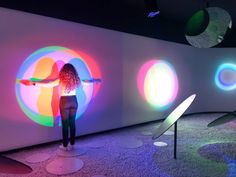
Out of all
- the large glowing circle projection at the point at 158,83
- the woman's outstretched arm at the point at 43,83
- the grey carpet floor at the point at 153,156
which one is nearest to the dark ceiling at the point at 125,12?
the large glowing circle projection at the point at 158,83

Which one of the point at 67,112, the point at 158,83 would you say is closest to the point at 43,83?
the point at 67,112

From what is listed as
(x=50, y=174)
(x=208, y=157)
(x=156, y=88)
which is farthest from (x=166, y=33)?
(x=50, y=174)

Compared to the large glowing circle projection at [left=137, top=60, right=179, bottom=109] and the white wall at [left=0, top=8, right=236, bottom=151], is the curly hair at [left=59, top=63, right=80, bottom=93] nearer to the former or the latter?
the white wall at [left=0, top=8, right=236, bottom=151]

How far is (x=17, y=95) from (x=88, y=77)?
1.26 metres

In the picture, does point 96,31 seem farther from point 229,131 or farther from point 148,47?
point 229,131

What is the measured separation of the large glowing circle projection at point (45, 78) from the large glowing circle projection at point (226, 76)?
4437 millimetres

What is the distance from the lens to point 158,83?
5.54m

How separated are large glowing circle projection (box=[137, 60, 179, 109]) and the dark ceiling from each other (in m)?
0.71

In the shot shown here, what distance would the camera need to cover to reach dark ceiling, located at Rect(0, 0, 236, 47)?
3.60m

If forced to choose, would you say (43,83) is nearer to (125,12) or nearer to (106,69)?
(106,69)

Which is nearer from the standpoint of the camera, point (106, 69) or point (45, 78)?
point (45, 78)

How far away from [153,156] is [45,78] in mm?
2003

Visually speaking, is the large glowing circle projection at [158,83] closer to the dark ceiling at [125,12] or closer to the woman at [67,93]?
the dark ceiling at [125,12]

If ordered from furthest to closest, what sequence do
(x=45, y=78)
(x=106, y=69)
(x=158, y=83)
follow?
(x=158, y=83) → (x=106, y=69) → (x=45, y=78)
